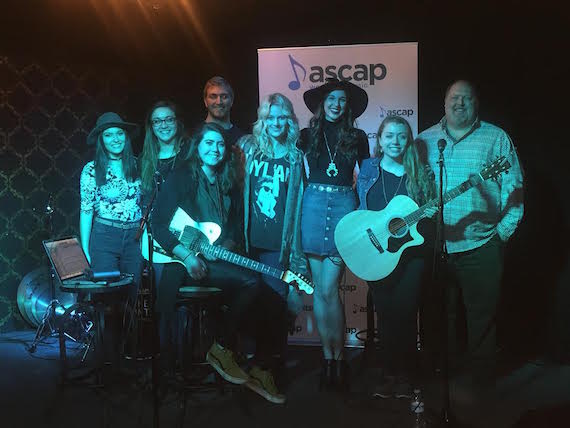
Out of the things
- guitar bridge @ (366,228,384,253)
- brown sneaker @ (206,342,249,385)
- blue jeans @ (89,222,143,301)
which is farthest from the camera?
blue jeans @ (89,222,143,301)

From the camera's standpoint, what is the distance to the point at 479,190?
4.60 metres

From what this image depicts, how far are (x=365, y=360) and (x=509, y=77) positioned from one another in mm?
2508

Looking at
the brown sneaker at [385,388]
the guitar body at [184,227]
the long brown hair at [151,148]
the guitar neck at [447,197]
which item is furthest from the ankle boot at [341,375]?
the long brown hair at [151,148]

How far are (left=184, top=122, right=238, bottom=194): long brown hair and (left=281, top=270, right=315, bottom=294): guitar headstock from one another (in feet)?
2.61

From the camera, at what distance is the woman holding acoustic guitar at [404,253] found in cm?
462

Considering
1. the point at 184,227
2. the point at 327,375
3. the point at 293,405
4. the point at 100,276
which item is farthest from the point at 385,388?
the point at 100,276

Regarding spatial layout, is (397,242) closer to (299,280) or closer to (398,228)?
(398,228)

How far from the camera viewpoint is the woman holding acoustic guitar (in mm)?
4617

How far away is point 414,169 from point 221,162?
4.76 ft

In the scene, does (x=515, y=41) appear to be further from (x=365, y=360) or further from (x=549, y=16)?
(x=365, y=360)

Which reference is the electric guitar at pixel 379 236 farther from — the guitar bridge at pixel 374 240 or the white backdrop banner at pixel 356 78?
the white backdrop banner at pixel 356 78

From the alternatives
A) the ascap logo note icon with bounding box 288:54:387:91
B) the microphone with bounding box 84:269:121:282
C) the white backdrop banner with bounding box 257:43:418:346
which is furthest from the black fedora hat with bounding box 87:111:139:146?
the ascap logo note icon with bounding box 288:54:387:91

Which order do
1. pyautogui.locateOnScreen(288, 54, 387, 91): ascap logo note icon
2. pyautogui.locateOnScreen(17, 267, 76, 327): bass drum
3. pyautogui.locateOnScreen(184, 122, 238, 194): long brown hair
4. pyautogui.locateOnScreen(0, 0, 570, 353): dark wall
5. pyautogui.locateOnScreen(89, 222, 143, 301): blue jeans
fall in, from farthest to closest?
pyautogui.locateOnScreen(17, 267, 76, 327): bass drum → pyautogui.locateOnScreen(288, 54, 387, 91): ascap logo note icon → pyautogui.locateOnScreen(89, 222, 143, 301): blue jeans → pyautogui.locateOnScreen(0, 0, 570, 353): dark wall → pyautogui.locateOnScreen(184, 122, 238, 194): long brown hair

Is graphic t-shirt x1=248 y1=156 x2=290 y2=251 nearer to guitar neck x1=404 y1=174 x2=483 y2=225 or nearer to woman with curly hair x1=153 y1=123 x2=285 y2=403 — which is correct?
woman with curly hair x1=153 y1=123 x2=285 y2=403
